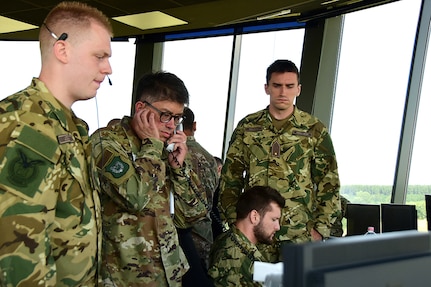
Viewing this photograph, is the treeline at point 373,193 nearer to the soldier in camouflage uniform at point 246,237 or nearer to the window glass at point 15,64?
the soldier in camouflage uniform at point 246,237

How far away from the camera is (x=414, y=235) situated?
2.32ft

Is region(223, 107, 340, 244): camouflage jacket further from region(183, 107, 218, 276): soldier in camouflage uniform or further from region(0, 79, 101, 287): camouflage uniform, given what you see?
region(0, 79, 101, 287): camouflage uniform

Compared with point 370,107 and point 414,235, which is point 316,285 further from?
point 370,107

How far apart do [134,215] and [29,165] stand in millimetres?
623

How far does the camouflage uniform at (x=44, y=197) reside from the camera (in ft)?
3.74

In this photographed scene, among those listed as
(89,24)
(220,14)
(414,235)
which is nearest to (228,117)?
(220,14)

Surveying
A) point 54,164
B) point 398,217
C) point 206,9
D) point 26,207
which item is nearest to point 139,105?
point 54,164

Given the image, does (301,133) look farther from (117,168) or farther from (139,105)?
(117,168)

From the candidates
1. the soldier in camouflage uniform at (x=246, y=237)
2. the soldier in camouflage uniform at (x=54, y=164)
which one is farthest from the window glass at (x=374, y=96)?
the soldier in camouflage uniform at (x=54, y=164)

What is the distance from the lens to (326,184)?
8.40 feet

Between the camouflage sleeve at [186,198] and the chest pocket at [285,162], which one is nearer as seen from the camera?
the camouflage sleeve at [186,198]

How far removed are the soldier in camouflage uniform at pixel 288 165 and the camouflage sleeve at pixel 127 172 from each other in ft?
3.07

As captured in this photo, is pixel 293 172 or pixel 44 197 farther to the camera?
pixel 293 172

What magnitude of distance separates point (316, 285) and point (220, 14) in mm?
5958
